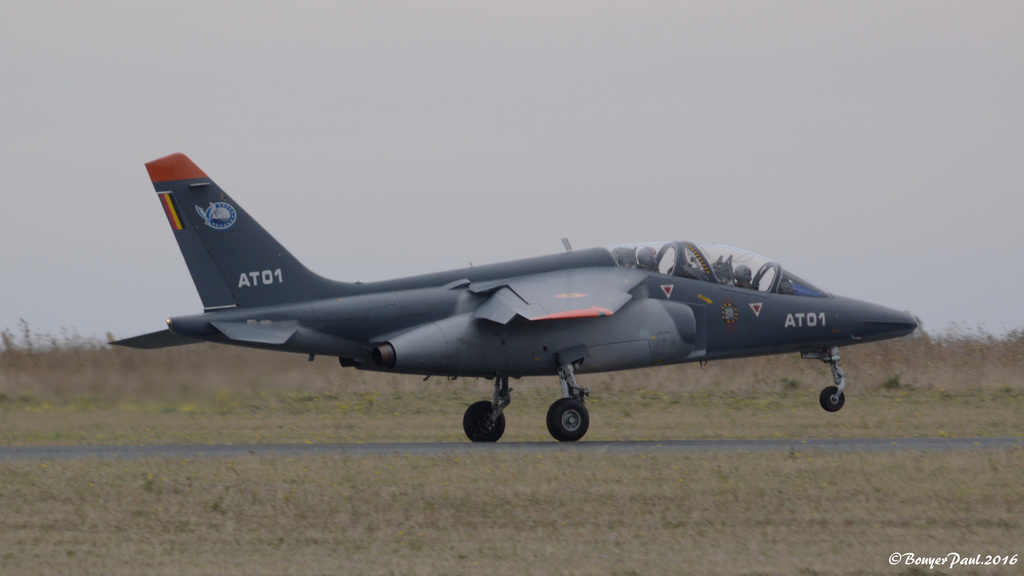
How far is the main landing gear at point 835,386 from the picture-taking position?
22266mm

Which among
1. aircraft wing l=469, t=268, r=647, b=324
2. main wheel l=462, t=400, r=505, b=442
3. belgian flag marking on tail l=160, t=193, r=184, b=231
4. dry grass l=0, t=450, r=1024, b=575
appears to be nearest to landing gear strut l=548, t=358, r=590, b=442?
aircraft wing l=469, t=268, r=647, b=324

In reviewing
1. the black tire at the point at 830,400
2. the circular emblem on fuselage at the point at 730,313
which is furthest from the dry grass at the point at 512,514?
the black tire at the point at 830,400

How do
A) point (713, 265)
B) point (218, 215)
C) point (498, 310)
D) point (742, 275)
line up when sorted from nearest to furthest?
point (218, 215)
point (498, 310)
point (713, 265)
point (742, 275)

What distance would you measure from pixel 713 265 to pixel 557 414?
4135 millimetres

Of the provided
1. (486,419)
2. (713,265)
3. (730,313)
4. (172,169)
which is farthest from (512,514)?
(713,265)

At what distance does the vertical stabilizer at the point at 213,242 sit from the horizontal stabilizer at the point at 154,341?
0.87 meters

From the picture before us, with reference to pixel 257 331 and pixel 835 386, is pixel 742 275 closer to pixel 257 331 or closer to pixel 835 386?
pixel 835 386

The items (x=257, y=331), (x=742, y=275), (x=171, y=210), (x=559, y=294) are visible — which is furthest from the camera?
(x=742, y=275)

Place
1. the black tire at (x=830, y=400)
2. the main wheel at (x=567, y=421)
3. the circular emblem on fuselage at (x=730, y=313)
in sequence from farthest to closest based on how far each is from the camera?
the black tire at (x=830, y=400) < the circular emblem on fuselage at (x=730, y=313) < the main wheel at (x=567, y=421)

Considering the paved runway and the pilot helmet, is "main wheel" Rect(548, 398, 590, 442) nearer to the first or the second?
the paved runway

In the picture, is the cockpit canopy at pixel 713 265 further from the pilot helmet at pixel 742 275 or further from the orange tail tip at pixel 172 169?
the orange tail tip at pixel 172 169

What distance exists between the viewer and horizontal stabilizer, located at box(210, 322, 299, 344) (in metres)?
19.0

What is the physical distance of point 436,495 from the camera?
44.7 ft

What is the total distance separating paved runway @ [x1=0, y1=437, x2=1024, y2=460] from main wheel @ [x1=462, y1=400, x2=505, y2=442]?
2.91 ft
